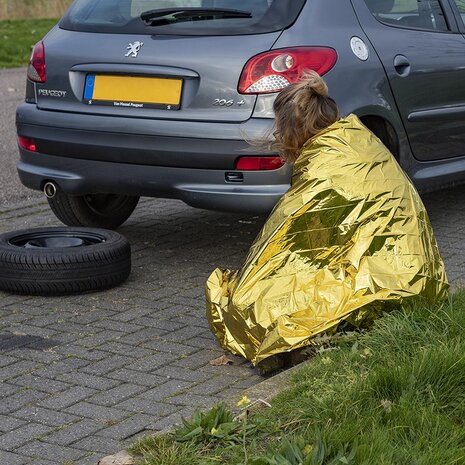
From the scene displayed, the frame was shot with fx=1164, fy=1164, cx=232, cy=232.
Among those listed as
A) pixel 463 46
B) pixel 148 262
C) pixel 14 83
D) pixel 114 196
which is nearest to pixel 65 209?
pixel 114 196

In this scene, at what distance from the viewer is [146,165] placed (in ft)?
19.8

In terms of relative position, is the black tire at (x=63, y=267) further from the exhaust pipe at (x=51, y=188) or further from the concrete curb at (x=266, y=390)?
the concrete curb at (x=266, y=390)

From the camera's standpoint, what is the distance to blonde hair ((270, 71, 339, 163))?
4883mm

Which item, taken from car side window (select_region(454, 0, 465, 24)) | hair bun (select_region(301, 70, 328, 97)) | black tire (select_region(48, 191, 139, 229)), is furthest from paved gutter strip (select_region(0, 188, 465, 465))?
car side window (select_region(454, 0, 465, 24))

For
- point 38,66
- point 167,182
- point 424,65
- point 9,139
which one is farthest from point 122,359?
point 9,139

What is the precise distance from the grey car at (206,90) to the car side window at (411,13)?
1 centimetres

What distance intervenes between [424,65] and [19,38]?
1542 cm

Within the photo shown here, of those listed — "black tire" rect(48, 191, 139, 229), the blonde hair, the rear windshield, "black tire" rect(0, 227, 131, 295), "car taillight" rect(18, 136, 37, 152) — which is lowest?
"black tire" rect(48, 191, 139, 229)

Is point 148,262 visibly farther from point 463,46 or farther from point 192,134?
point 463,46

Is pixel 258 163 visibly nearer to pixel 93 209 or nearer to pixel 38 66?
pixel 38 66

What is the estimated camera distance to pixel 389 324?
4.48 meters

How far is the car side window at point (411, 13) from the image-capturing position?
21.8 ft

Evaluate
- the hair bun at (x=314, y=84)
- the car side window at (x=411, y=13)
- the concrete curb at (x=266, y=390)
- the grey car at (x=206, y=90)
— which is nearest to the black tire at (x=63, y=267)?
the grey car at (x=206, y=90)

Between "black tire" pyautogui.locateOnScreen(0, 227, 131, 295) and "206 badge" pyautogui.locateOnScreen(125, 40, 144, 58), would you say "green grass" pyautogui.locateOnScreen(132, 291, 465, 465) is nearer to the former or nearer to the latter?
"black tire" pyautogui.locateOnScreen(0, 227, 131, 295)
